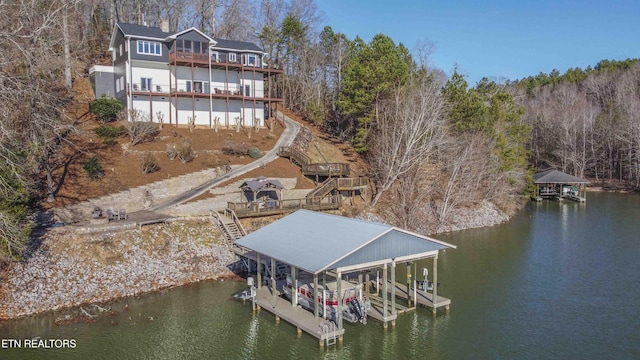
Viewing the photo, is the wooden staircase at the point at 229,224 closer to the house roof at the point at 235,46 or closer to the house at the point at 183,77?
the house at the point at 183,77

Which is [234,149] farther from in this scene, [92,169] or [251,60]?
[251,60]

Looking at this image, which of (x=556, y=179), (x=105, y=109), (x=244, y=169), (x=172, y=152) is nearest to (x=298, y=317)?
(x=244, y=169)

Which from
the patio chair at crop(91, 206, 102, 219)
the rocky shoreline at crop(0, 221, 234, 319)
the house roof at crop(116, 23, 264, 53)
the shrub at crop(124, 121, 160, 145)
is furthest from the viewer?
the house roof at crop(116, 23, 264, 53)

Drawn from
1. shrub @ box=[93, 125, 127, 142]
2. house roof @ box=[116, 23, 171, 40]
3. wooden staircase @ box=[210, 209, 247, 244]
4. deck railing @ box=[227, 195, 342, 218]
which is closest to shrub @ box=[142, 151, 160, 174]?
shrub @ box=[93, 125, 127, 142]

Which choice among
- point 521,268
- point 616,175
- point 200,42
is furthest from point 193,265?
point 616,175

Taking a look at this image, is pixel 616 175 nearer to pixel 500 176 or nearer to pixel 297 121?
pixel 500 176

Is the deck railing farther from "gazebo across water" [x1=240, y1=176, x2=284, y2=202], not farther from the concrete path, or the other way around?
the concrete path
